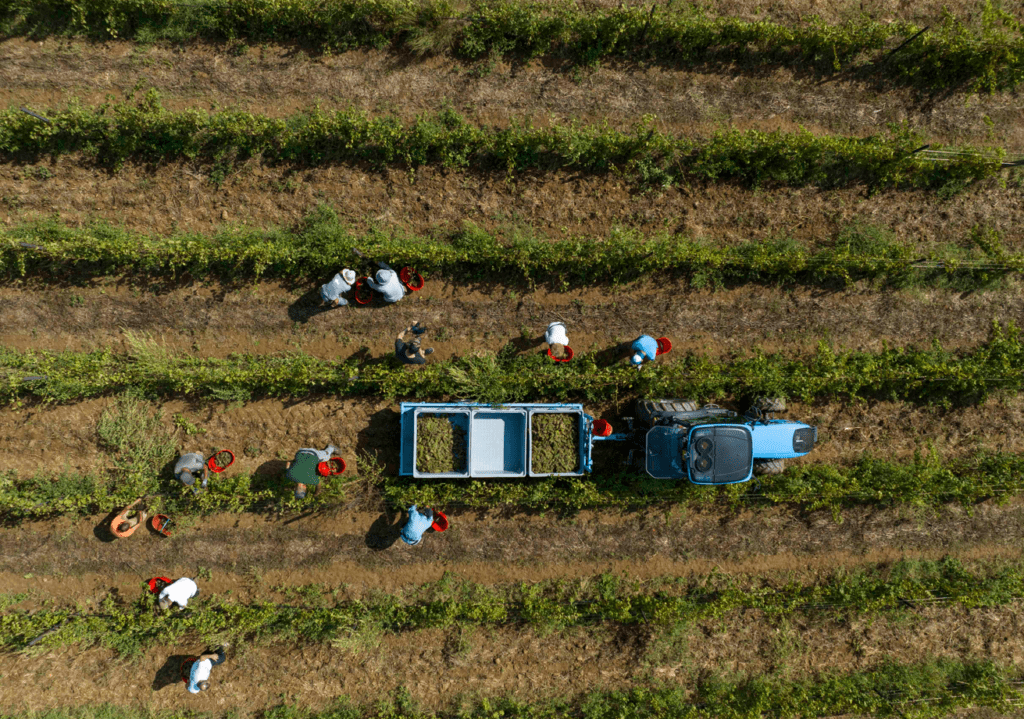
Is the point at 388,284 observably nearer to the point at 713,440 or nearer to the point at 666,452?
the point at 666,452

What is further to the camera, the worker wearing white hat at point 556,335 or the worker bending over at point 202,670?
the worker wearing white hat at point 556,335

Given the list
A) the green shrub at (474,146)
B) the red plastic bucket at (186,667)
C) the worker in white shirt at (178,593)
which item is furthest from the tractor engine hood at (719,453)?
the red plastic bucket at (186,667)

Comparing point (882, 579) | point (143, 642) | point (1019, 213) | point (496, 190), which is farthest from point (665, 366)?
point (143, 642)

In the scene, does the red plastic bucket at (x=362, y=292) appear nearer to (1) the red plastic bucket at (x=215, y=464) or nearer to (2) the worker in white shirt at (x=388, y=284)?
(2) the worker in white shirt at (x=388, y=284)

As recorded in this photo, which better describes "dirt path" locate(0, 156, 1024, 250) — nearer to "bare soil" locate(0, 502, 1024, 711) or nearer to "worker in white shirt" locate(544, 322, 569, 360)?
"worker in white shirt" locate(544, 322, 569, 360)

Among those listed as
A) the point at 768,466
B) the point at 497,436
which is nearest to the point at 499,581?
the point at 497,436

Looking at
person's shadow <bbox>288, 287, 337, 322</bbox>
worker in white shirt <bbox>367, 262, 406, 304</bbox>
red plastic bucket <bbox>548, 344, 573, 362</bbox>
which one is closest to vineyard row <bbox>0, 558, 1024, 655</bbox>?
red plastic bucket <bbox>548, 344, 573, 362</bbox>
